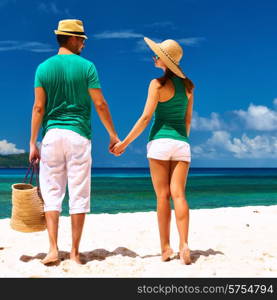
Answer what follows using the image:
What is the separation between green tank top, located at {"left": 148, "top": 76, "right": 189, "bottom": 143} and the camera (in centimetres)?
529

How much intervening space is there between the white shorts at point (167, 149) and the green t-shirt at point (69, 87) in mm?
716

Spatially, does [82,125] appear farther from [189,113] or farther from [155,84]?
[189,113]

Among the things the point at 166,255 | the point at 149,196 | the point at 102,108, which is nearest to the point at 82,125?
the point at 102,108

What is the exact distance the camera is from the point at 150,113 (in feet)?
17.1

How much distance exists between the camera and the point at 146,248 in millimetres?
6598

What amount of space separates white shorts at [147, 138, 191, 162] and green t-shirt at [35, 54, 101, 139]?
716 millimetres

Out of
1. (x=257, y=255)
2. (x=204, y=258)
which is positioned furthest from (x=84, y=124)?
(x=257, y=255)

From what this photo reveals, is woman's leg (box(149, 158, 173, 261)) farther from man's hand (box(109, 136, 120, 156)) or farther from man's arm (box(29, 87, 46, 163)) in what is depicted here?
man's arm (box(29, 87, 46, 163))

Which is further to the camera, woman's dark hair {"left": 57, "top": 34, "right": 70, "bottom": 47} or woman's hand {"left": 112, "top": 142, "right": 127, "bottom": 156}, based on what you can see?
woman's hand {"left": 112, "top": 142, "right": 127, "bottom": 156}

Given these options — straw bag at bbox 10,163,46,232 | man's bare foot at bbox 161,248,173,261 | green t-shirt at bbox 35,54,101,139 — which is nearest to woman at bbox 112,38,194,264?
man's bare foot at bbox 161,248,173,261

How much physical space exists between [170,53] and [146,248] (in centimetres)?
265

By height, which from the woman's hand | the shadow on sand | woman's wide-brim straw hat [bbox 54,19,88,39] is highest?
woman's wide-brim straw hat [bbox 54,19,88,39]
